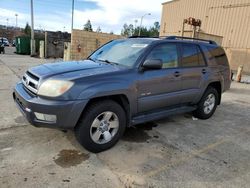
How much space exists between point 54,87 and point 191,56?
3.04 meters

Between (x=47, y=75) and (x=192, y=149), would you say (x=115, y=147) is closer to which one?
(x=192, y=149)

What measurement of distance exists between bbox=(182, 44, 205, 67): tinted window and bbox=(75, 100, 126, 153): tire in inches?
75.2

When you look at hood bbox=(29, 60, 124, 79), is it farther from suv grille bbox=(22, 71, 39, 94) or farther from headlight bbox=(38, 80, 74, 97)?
headlight bbox=(38, 80, 74, 97)

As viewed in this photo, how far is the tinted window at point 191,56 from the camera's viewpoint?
15.6 ft

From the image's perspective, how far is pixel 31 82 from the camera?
3.48m

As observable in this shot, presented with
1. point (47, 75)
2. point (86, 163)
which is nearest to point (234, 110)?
point (86, 163)

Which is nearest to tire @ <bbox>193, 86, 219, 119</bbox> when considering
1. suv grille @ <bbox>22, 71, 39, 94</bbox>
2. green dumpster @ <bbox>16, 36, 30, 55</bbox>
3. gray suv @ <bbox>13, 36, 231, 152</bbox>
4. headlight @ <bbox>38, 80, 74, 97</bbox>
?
gray suv @ <bbox>13, 36, 231, 152</bbox>

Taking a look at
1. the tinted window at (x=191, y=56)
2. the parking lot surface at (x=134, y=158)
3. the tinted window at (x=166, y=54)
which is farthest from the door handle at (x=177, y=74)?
the parking lot surface at (x=134, y=158)

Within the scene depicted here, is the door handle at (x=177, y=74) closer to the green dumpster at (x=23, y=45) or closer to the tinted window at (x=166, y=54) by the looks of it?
the tinted window at (x=166, y=54)

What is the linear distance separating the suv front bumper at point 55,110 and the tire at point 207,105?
315cm

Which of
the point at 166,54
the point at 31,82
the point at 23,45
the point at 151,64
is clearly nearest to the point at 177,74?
the point at 166,54

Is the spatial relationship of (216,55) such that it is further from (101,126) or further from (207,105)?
(101,126)

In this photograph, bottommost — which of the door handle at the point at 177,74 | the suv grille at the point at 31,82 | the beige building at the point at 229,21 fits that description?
the suv grille at the point at 31,82

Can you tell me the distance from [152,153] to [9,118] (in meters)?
2.99
